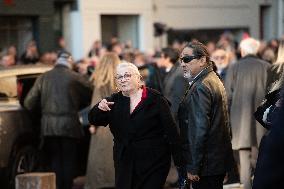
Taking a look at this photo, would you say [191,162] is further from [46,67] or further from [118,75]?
[46,67]

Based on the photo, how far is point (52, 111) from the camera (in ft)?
33.8

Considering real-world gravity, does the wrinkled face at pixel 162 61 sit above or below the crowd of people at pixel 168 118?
above

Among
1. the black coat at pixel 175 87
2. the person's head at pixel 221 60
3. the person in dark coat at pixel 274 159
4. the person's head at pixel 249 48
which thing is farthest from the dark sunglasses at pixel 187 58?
the person's head at pixel 221 60

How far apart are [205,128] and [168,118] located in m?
0.39

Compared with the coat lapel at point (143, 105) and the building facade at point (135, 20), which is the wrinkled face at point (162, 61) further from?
the building facade at point (135, 20)

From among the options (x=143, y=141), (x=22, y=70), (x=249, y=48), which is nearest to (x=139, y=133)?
(x=143, y=141)

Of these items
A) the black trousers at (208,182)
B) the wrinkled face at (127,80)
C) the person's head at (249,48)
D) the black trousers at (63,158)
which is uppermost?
the person's head at (249,48)

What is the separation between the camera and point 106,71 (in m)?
10.3

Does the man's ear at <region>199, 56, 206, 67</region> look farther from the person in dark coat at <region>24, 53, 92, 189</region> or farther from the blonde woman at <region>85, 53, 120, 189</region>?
the person in dark coat at <region>24, 53, 92, 189</region>

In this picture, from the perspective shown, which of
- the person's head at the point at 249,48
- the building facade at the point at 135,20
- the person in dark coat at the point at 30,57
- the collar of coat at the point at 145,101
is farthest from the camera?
the building facade at the point at 135,20

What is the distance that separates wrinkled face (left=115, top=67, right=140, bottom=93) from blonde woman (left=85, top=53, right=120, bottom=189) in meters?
3.40

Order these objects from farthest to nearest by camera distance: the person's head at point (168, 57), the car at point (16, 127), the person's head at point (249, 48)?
the person's head at point (168, 57), the person's head at point (249, 48), the car at point (16, 127)

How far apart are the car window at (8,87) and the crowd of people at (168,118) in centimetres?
27

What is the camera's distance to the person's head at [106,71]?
33.6 feet
